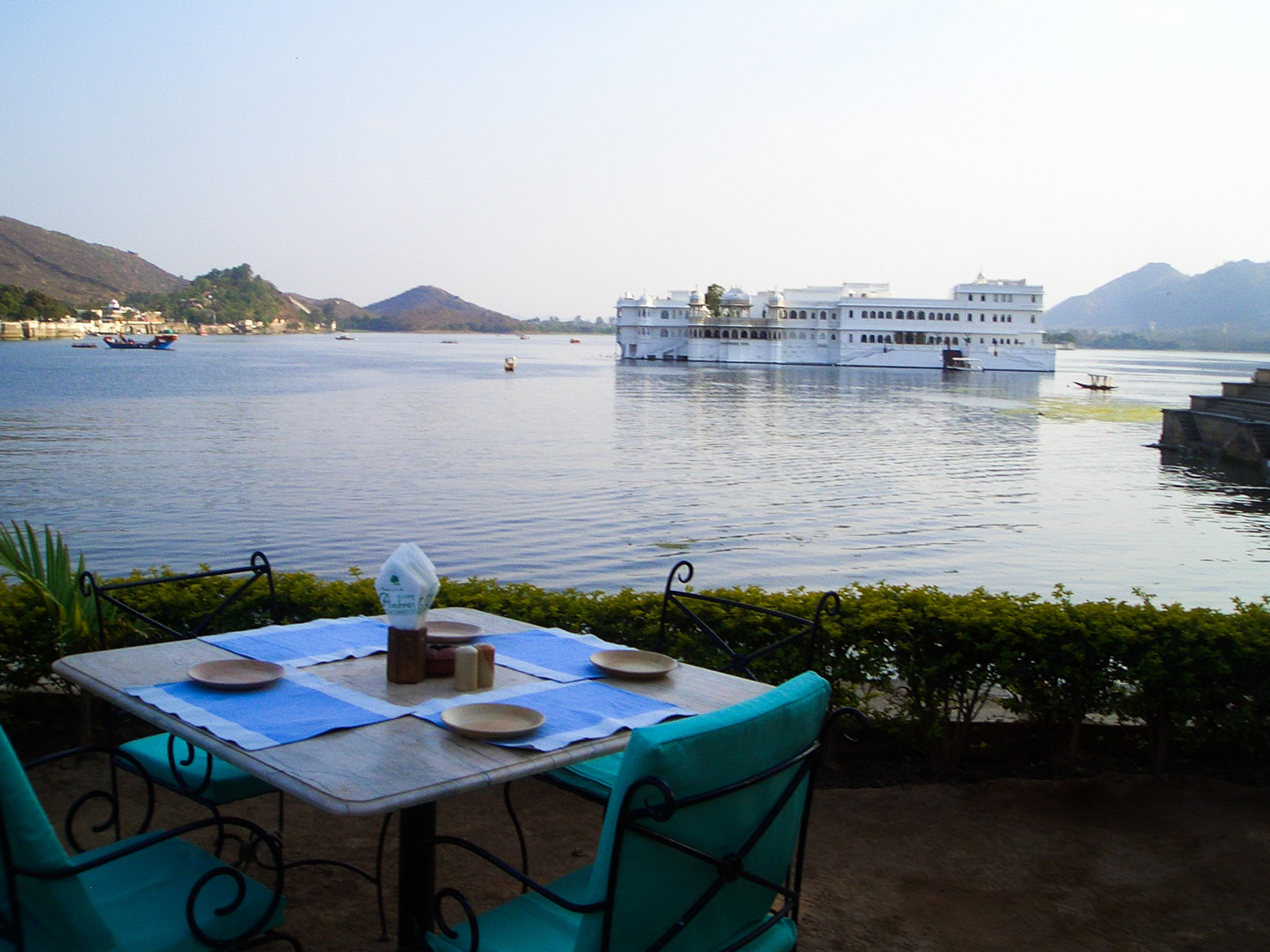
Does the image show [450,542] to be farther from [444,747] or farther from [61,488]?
[444,747]

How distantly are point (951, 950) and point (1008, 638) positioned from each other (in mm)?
1266


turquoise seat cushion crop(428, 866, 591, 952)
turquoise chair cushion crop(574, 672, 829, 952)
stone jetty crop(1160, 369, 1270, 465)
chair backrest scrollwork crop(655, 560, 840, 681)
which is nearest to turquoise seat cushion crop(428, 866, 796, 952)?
turquoise seat cushion crop(428, 866, 591, 952)

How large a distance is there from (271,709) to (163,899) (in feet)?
1.36

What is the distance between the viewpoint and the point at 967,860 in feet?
10.7

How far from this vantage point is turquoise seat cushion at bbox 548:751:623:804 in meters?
2.67

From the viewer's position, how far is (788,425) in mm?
30000

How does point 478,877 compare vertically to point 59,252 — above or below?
below

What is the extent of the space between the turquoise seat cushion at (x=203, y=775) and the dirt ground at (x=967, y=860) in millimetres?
363

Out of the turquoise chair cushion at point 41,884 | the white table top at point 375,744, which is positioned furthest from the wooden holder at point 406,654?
the turquoise chair cushion at point 41,884

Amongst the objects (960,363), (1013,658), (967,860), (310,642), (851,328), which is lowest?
(967,860)

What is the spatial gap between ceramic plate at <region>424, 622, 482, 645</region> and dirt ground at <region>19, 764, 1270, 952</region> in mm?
758

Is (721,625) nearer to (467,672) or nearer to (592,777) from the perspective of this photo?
(592,777)

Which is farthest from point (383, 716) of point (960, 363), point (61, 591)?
point (960, 363)

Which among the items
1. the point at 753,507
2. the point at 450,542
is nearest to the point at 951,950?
the point at 450,542
